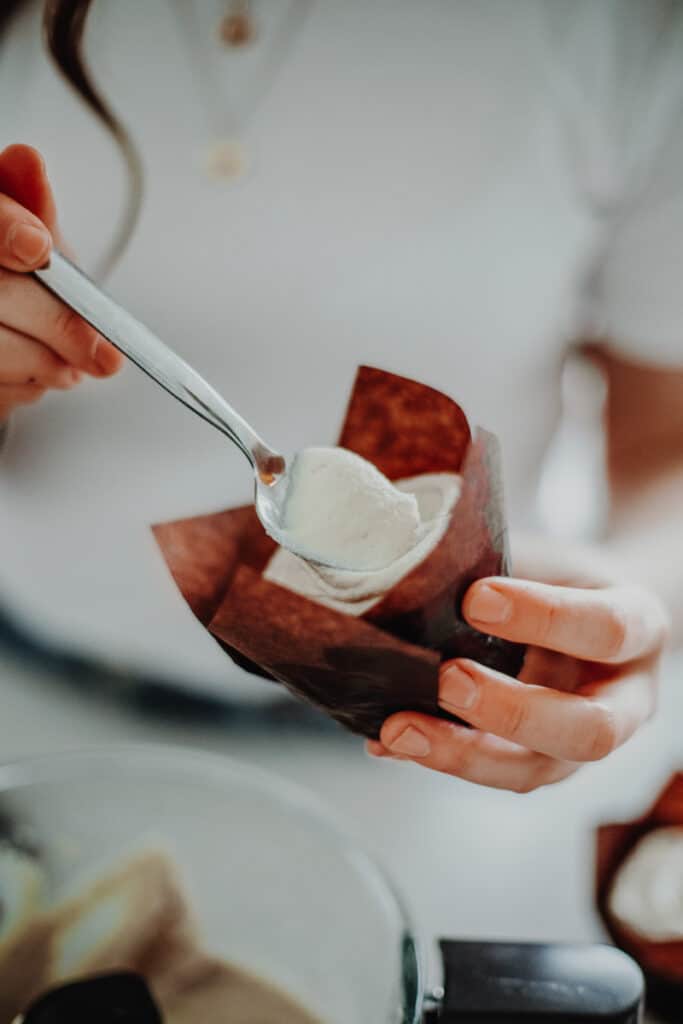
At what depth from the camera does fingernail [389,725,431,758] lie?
391mm

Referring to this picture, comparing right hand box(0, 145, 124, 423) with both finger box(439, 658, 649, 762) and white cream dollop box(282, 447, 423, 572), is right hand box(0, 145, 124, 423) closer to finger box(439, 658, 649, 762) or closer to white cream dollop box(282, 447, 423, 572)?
white cream dollop box(282, 447, 423, 572)

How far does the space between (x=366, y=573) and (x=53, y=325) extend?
0.23m

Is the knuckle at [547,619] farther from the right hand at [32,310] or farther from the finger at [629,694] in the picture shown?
the right hand at [32,310]

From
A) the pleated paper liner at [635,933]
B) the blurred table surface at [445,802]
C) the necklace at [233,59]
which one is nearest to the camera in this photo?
the pleated paper liner at [635,933]

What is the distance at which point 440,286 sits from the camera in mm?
801

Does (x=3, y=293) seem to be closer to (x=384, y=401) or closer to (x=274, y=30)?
(x=384, y=401)

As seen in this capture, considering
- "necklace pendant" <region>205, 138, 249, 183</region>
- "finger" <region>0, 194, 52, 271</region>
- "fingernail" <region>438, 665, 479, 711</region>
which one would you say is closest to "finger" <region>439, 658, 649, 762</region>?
"fingernail" <region>438, 665, 479, 711</region>

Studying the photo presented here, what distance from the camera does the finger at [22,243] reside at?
0.38m

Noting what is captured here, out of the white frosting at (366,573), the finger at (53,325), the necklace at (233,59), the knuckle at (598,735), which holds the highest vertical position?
the necklace at (233,59)

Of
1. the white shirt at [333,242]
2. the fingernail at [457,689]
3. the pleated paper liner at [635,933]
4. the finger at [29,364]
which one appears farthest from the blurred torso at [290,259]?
the fingernail at [457,689]

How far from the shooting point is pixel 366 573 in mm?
367

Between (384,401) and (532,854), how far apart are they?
0.38 metres

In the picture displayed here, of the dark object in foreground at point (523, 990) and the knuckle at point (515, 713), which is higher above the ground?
the knuckle at point (515, 713)

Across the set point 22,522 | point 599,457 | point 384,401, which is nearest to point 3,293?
point 384,401
